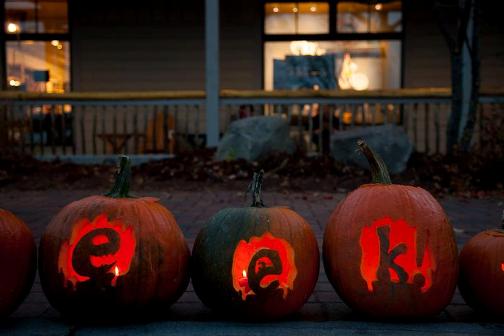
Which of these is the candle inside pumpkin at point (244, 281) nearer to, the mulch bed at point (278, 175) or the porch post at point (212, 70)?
the mulch bed at point (278, 175)

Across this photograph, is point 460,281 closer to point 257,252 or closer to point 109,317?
point 257,252

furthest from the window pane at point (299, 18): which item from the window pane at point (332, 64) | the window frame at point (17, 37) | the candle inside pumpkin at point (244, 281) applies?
the candle inside pumpkin at point (244, 281)

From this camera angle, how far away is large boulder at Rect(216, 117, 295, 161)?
9.19m

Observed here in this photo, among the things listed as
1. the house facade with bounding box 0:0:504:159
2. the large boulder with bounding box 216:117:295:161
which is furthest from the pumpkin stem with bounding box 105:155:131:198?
the house facade with bounding box 0:0:504:159

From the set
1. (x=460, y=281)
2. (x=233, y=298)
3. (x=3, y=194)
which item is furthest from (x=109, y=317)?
(x=3, y=194)

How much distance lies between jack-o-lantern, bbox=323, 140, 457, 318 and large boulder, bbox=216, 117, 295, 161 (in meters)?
6.61

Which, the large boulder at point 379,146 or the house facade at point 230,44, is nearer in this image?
the large boulder at point 379,146

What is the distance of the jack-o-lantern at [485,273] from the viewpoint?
2.49 m

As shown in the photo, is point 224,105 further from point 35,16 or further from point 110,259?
point 110,259

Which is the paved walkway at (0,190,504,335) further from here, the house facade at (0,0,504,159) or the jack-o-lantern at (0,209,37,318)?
the house facade at (0,0,504,159)

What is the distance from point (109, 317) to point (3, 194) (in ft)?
19.1

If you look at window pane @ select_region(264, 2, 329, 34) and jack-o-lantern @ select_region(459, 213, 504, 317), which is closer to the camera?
jack-o-lantern @ select_region(459, 213, 504, 317)

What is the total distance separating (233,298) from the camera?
2.41m

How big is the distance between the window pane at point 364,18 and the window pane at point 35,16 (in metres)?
5.89
